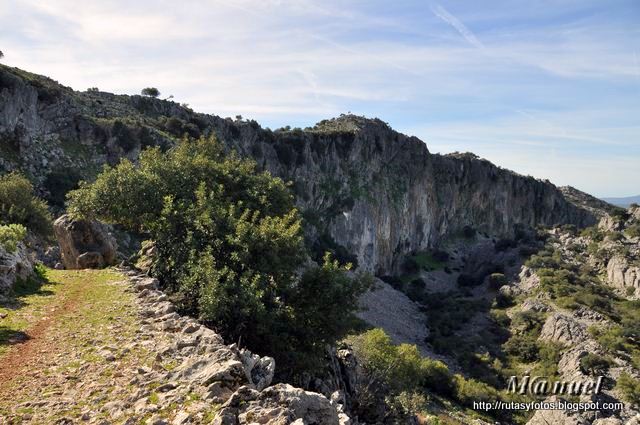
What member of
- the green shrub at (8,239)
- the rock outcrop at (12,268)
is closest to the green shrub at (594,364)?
the rock outcrop at (12,268)

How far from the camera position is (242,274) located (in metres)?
17.1

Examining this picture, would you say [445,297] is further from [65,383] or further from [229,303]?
[65,383]

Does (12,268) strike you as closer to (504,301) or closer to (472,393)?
(472,393)

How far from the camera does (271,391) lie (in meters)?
9.34

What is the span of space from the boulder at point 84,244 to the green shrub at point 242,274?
9.86ft

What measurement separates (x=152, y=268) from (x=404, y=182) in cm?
10134

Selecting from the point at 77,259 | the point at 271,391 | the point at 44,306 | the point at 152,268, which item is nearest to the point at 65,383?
the point at 271,391

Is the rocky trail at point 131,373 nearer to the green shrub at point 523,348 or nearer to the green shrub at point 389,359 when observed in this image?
the green shrub at point 389,359

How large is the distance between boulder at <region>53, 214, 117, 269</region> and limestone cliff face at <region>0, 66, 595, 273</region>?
76.8 feet

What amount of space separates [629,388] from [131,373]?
49.5 m

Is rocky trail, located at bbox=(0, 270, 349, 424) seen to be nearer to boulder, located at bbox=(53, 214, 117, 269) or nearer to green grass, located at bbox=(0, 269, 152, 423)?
green grass, located at bbox=(0, 269, 152, 423)

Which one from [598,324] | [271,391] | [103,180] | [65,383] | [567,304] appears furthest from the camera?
[567,304]

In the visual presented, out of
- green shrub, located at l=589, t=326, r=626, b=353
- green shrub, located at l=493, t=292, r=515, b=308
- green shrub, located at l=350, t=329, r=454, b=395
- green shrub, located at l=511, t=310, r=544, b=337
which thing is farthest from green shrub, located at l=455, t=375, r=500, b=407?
green shrub, located at l=493, t=292, r=515, b=308

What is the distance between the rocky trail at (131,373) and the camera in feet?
29.4
